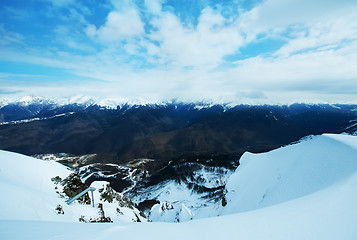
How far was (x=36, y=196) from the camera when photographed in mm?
12203

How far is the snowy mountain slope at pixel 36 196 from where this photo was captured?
394 inches

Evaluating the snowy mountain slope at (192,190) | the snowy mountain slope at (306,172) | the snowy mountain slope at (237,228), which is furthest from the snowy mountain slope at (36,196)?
the snowy mountain slope at (192,190)

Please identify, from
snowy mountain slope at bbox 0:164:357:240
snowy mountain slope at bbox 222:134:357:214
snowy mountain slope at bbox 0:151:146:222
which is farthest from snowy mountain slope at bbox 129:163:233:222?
snowy mountain slope at bbox 0:164:357:240

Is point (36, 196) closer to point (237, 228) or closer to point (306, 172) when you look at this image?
point (237, 228)

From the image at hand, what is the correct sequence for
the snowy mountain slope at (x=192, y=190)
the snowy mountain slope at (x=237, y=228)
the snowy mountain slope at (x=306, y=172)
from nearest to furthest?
the snowy mountain slope at (x=237, y=228), the snowy mountain slope at (x=306, y=172), the snowy mountain slope at (x=192, y=190)

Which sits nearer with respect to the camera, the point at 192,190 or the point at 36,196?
the point at 36,196

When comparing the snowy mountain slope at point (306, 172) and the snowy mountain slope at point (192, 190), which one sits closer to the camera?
the snowy mountain slope at point (306, 172)

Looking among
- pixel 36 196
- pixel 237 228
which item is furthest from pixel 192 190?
pixel 237 228

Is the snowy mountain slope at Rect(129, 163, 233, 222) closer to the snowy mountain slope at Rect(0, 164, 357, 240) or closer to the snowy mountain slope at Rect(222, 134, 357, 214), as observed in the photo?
the snowy mountain slope at Rect(222, 134, 357, 214)

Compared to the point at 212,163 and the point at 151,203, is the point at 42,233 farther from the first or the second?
the point at 212,163

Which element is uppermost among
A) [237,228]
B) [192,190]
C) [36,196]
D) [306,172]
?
[237,228]

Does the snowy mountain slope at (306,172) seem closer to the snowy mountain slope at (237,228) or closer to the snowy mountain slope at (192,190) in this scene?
the snowy mountain slope at (237,228)

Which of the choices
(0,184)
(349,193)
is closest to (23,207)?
(0,184)

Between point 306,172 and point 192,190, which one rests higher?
point 306,172
